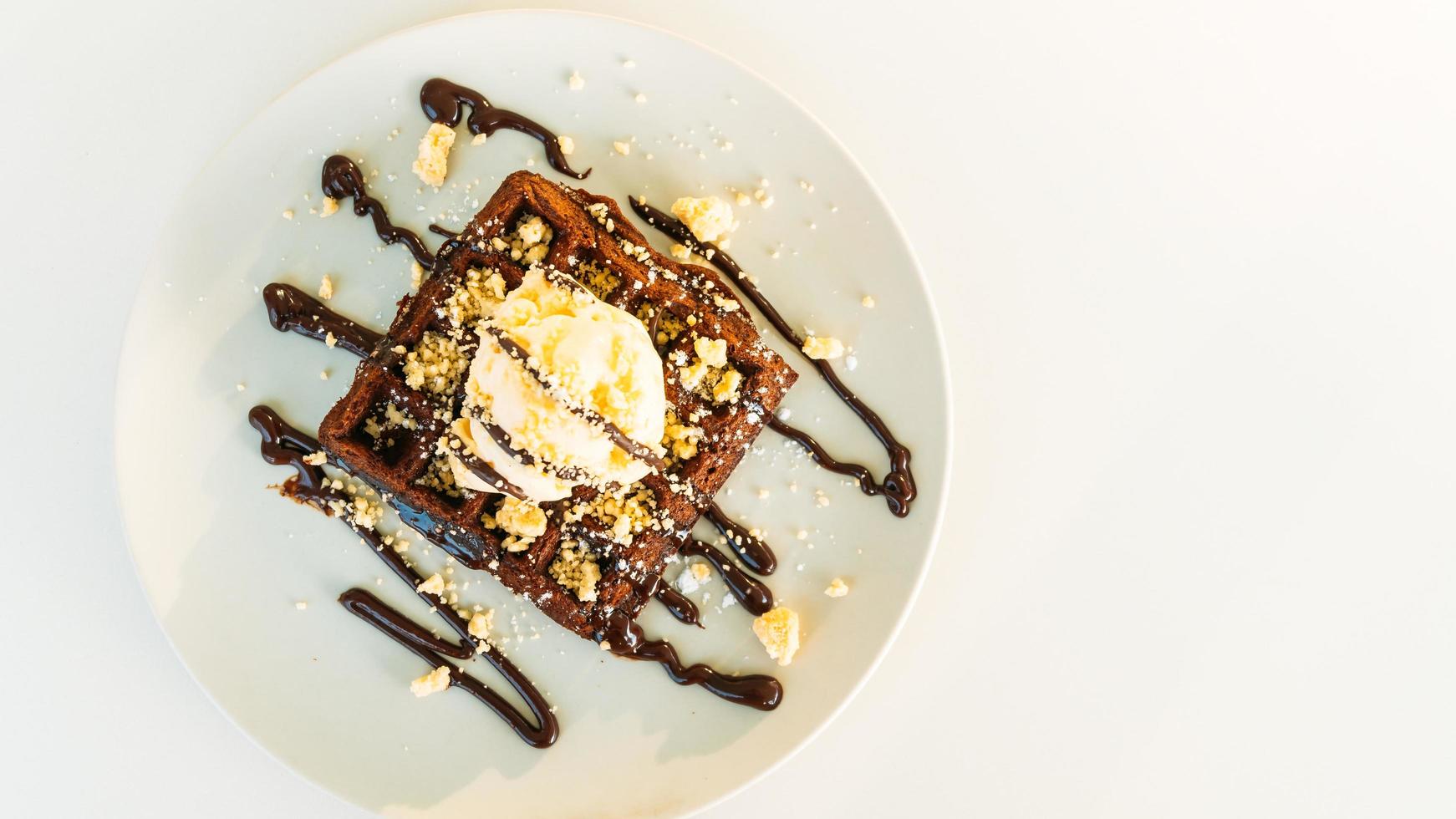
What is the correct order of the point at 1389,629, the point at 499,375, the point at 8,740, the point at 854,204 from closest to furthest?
the point at 499,375
the point at 854,204
the point at 8,740
the point at 1389,629

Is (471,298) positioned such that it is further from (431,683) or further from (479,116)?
(431,683)

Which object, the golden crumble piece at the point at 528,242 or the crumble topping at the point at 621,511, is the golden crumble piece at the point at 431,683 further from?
the golden crumble piece at the point at 528,242

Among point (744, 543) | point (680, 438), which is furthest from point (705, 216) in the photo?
point (744, 543)

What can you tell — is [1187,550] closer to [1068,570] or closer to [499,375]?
[1068,570]

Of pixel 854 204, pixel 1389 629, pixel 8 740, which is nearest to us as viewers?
pixel 854 204

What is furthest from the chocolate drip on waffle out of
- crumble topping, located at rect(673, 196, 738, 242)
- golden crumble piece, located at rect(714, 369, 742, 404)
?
crumble topping, located at rect(673, 196, 738, 242)

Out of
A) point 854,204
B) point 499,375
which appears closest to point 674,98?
point 854,204

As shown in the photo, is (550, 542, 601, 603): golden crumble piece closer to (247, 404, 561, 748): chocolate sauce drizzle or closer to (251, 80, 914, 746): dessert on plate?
(251, 80, 914, 746): dessert on plate
